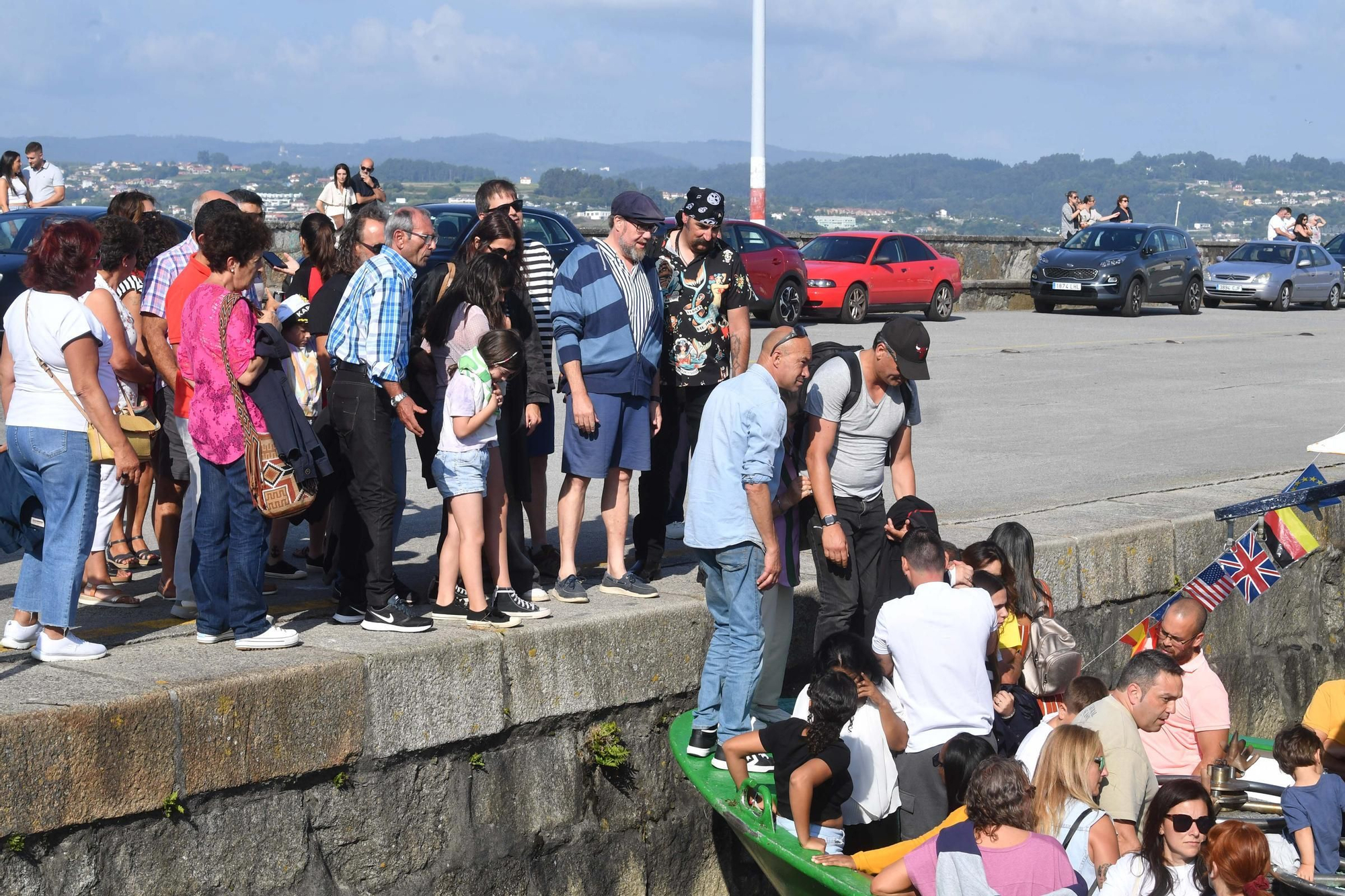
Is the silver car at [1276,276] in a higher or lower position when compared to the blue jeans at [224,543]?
lower

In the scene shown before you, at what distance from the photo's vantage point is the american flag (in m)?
8.95

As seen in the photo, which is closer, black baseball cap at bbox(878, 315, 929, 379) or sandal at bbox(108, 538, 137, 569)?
black baseball cap at bbox(878, 315, 929, 379)

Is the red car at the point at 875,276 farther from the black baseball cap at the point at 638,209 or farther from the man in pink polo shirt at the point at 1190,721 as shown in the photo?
the black baseball cap at the point at 638,209

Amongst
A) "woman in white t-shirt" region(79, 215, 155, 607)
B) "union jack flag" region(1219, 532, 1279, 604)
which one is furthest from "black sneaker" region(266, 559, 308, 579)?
"union jack flag" region(1219, 532, 1279, 604)

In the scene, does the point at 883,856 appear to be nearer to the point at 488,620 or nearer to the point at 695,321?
the point at 488,620

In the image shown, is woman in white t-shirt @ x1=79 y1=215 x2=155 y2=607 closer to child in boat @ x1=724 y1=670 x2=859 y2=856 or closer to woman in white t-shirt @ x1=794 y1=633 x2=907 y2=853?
child in boat @ x1=724 y1=670 x2=859 y2=856

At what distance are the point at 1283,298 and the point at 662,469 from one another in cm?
2773

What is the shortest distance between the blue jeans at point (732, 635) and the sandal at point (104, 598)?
2.44m

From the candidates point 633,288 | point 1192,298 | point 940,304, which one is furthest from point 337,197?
point 1192,298

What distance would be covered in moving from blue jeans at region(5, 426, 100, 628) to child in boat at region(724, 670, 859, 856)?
106 inches

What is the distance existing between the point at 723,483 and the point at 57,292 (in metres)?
2.62

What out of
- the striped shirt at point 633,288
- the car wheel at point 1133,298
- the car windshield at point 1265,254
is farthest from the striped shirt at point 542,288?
the car windshield at point 1265,254

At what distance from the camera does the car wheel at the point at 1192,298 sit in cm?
2922

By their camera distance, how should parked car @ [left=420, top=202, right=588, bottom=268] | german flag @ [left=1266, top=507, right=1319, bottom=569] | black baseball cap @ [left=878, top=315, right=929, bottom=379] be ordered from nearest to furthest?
1. black baseball cap @ [left=878, top=315, right=929, bottom=379]
2. german flag @ [left=1266, top=507, right=1319, bottom=569]
3. parked car @ [left=420, top=202, right=588, bottom=268]
